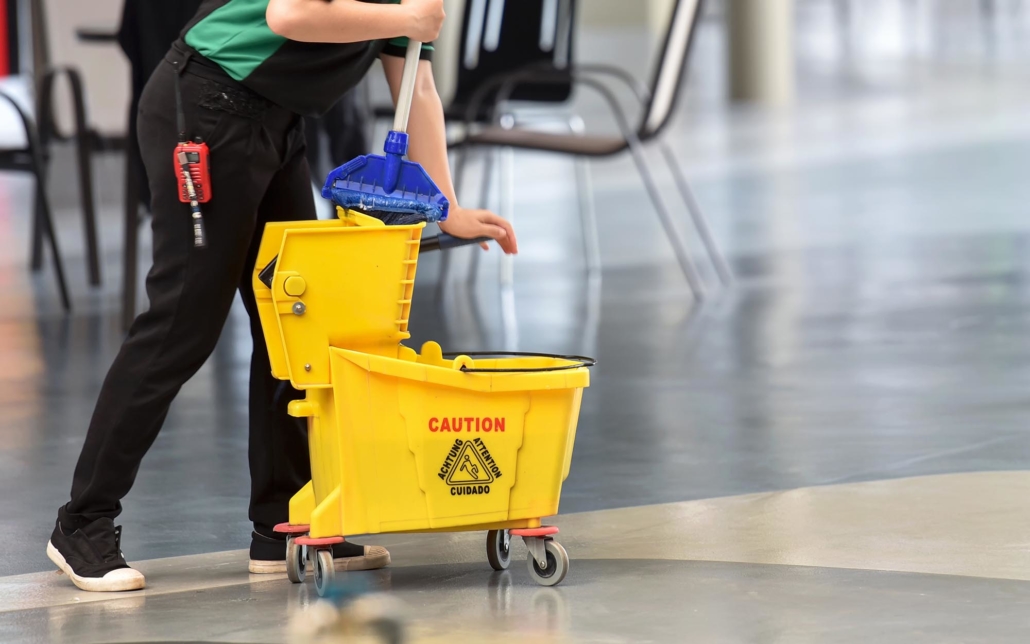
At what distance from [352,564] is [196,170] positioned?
1.99 ft

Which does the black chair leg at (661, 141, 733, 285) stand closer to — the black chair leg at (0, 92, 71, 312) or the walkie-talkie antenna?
the black chair leg at (0, 92, 71, 312)

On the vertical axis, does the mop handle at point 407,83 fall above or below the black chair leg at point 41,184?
above

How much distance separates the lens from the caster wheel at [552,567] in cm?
214

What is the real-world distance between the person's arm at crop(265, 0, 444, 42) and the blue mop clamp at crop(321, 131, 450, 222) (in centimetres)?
14

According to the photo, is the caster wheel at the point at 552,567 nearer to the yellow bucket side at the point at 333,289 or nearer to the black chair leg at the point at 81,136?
the yellow bucket side at the point at 333,289

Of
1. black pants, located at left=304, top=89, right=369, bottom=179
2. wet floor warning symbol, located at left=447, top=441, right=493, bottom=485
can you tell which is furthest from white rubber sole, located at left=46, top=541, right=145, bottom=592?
black pants, located at left=304, top=89, right=369, bottom=179

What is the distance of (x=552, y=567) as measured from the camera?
2168 mm

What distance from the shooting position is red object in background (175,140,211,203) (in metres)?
2.13

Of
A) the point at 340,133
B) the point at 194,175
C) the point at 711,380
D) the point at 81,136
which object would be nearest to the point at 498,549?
the point at 194,175

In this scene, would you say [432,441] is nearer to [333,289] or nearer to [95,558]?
[333,289]

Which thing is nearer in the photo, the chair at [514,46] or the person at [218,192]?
the person at [218,192]

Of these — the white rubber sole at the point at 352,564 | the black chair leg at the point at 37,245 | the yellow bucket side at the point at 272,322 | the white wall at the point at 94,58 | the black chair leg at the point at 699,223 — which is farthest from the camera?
the white wall at the point at 94,58

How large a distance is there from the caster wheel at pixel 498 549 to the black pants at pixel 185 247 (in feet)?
1.58

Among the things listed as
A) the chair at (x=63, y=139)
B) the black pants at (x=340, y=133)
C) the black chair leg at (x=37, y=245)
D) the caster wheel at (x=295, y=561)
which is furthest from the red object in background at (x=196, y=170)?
the black chair leg at (x=37, y=245)
